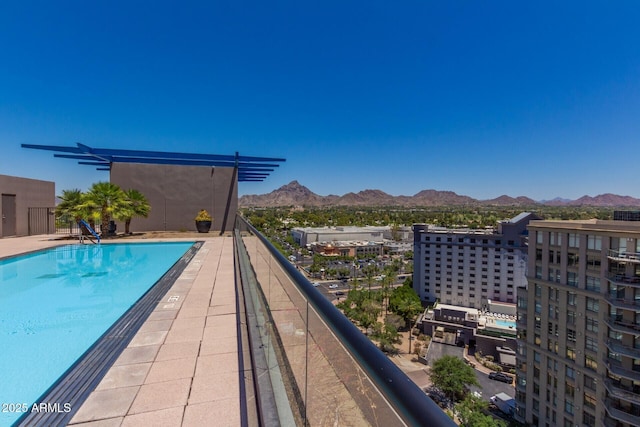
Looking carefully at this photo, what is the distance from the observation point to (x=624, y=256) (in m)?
12.5

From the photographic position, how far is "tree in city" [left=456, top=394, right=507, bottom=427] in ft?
53.7

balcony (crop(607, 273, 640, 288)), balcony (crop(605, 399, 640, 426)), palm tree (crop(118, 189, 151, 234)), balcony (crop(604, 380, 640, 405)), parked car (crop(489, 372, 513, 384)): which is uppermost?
palm tree (crop(118, 189, 151, 234))

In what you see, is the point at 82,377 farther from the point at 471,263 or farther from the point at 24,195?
the point at 471,263

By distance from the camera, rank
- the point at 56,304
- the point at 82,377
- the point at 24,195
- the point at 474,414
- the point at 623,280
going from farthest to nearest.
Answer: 1. the point at 474,414
2. the point at 24,195
3. the point at 623,280
4. the point at 56,304
5. the point at 82,377

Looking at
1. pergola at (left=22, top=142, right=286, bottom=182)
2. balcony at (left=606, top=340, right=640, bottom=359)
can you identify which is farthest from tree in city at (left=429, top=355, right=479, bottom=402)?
pergola at (left=22, top=142, right=286, bottom=182)

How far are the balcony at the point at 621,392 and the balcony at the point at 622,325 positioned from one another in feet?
8.44

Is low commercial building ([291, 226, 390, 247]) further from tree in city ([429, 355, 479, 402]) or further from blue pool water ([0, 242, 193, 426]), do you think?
blue pool water ([0, 242, 193, 426])

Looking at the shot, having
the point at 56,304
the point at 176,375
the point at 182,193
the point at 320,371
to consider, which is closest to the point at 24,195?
the point at 182,193

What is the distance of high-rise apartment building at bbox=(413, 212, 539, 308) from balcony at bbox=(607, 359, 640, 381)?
23.9m

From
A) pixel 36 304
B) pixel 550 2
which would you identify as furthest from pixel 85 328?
pixel 550 2

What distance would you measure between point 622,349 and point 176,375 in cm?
1778

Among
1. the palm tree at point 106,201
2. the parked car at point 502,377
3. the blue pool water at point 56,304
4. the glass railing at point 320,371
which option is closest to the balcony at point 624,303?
the parked car at point 502,377

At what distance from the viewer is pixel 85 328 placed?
4.30 m

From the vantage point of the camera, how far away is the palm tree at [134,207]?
579 inches
